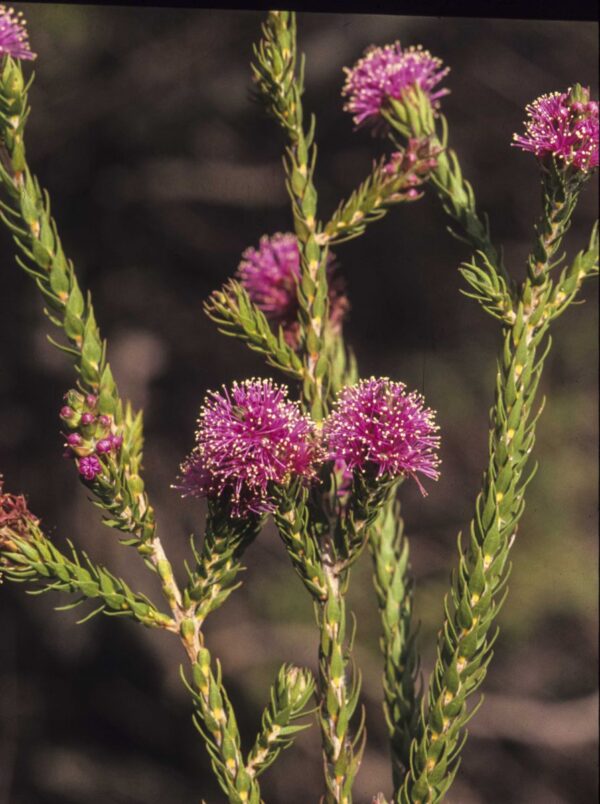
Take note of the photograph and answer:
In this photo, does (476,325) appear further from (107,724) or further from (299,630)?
(107,724)

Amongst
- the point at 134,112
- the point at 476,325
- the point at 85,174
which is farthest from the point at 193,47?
the point at 476,325

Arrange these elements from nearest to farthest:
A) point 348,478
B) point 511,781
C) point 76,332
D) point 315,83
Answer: point 76,332 → point 348,478 → point 511,781 → point 315,83

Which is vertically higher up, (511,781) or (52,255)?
(52,255)

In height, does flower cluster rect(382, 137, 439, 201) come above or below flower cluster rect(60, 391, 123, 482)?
above

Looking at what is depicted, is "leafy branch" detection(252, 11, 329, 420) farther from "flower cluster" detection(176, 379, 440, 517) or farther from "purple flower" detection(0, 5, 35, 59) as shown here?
"purple flower" detection(0, 5, 35, 59)

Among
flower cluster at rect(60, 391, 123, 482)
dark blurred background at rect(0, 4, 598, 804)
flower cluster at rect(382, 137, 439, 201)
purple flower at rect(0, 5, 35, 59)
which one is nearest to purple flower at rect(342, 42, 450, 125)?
flower cluster at rect(382, 137, 439, 201)

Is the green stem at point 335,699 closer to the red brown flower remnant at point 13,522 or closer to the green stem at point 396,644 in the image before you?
the green stem at point 396,644

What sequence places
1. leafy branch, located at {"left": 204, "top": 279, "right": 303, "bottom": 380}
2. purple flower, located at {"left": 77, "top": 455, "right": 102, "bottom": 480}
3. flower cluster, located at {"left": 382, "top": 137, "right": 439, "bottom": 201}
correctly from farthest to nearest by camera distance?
flower cluster, located at {"left": 382, "top": 137, "right": 439, "bottom": 201}, leafy branch, located at {"left": 204, "top": 279, "right": 303, "bottom": 380}, purple flower, located at {"left": 77, "top": 455, "right": 102, "bottom": 480}
